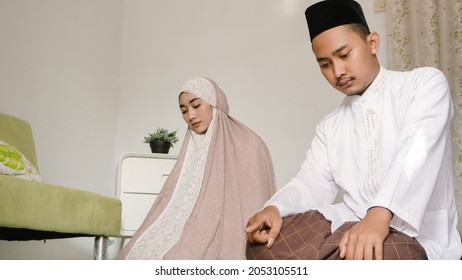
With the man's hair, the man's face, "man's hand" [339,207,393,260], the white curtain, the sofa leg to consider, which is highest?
the white curtain

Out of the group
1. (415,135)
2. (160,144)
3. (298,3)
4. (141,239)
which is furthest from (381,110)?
(298,3)

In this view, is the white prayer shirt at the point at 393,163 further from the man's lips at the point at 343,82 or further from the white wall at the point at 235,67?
the white wall at the point at 235,67

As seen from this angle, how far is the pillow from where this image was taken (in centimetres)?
198

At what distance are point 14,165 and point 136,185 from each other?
1063mm

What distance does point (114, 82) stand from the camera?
393 centimetres

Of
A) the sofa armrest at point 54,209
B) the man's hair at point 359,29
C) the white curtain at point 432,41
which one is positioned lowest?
the sofa armrest at point 54,209

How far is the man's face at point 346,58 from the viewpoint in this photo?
1.19 m

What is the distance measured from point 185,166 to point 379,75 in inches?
46.7

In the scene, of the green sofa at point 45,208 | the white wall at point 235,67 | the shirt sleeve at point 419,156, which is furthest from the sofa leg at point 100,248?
the shirt sleeve at point 419,156

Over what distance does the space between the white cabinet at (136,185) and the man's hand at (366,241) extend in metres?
2.25

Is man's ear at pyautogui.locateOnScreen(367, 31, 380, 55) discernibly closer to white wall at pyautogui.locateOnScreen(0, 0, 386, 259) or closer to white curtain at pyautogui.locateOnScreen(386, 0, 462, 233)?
white curtain at pyautogui.locateOnScreen(386, 0, 462, 233)

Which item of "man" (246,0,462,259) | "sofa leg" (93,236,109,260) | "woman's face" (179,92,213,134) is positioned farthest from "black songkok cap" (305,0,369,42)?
"sofa leg" (93,236,109,260)
